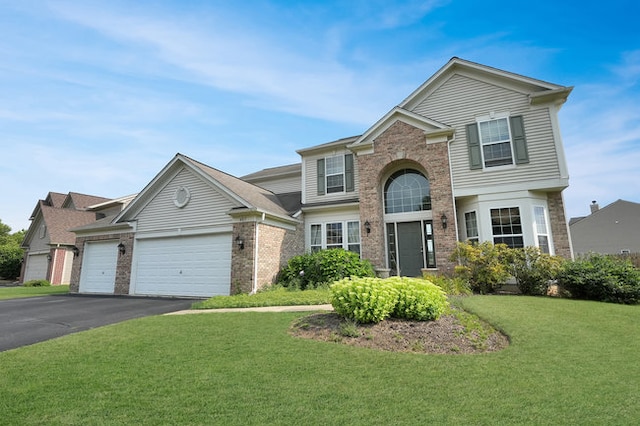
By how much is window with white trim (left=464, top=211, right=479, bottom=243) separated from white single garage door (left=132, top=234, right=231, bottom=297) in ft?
31.6

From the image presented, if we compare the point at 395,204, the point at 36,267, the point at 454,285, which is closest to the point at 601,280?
the point at 454,285

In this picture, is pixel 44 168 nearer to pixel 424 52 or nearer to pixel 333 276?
pixel 333 276

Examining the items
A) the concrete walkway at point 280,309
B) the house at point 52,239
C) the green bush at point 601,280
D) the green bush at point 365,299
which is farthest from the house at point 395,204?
the house at point 52,239

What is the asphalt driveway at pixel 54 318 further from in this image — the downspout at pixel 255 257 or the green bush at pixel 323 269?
the green bush at pixel 323 269

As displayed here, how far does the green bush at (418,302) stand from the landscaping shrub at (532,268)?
5.75m

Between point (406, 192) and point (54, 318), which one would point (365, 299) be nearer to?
point (54, 318)

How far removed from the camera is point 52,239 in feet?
78.2

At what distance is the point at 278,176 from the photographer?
1941 centimetres

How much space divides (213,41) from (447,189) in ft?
31.0

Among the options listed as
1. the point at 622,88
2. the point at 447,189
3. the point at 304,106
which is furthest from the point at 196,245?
the point at 622,88

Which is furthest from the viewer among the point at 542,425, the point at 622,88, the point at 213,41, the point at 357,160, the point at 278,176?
the point at 278,176

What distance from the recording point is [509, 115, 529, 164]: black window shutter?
1163 centimetres

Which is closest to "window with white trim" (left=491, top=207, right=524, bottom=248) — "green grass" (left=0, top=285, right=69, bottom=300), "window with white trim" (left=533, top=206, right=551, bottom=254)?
"window with white trim" (left=533, top=206, right=551, bottom=254)

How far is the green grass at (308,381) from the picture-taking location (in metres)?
2.90
